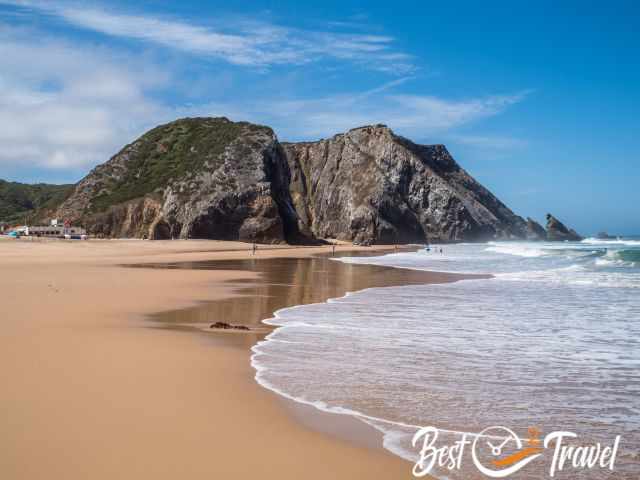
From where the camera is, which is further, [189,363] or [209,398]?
[189,363]

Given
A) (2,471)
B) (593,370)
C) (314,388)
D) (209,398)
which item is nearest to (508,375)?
→ (593,370)

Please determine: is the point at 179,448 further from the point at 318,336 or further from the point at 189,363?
the point at 318,336

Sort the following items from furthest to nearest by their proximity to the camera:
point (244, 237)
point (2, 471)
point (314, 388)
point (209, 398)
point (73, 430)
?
1. point (244, 237)
2. point (314, 388)
3. point (209, 398)
4. point (73, 430)
5. point (2, 471)

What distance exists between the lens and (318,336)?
Answer: 948cm

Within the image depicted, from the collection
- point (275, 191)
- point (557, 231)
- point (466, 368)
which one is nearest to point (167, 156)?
point (275, 191)

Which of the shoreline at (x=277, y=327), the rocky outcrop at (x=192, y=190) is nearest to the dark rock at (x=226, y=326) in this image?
the shoreline at (x=277, y=327)

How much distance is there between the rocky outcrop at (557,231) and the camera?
416ft

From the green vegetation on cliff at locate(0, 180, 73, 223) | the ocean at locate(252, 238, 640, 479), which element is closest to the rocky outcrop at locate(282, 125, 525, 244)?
the green vegetation on cliff at locate(0, 180, 73, 223)

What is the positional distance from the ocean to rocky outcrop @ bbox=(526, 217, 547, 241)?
12199 cm

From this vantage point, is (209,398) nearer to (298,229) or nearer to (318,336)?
(318,336)

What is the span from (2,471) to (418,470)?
293 cm

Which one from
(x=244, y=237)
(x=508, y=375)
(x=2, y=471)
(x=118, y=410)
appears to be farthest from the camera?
(x=244, y=237)

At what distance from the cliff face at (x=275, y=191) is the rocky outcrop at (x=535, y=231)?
2.24 m

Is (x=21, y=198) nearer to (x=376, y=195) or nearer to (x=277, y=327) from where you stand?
(x=376, y=195)
